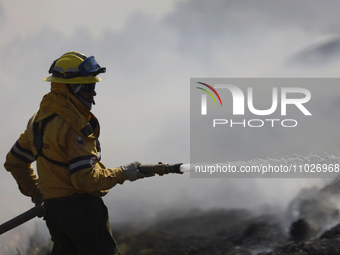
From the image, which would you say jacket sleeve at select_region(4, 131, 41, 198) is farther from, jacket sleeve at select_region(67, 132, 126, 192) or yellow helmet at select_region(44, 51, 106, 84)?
jacket sleeve at select_region(67, 132, 126, 192)

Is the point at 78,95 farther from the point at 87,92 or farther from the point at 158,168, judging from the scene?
the point at 158,168

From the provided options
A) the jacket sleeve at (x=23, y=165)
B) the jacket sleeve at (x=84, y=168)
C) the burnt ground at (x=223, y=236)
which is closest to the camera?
the jacket sleeve at (x=84, y=168)

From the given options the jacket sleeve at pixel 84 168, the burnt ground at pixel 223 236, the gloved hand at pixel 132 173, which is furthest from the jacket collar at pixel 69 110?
the burnt ground at pixel 223 236

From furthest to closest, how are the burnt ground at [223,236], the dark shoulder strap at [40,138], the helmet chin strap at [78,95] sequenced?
the burnt ground at [223,236]
the helmet chin strap at [78,95]
the dark shoulder strap at [40,138]

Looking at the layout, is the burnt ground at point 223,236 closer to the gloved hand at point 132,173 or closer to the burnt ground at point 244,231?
the burnt ground at point 244,231

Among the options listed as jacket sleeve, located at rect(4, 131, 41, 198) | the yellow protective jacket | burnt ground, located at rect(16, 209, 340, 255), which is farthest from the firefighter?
burnt ground, located at rect(16, 209, 340, 255)

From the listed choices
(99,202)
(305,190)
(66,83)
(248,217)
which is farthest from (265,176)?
(66,83)

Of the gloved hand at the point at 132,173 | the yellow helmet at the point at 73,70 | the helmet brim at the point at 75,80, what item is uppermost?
the yellow helmet at the point at 73,70

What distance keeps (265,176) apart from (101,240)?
4.58m

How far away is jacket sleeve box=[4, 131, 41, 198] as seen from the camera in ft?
13.7

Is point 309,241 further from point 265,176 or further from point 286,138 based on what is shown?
point 286,138

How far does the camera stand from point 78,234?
145 inches

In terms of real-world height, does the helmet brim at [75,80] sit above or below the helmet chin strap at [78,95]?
above

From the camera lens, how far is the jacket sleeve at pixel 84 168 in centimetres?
339
